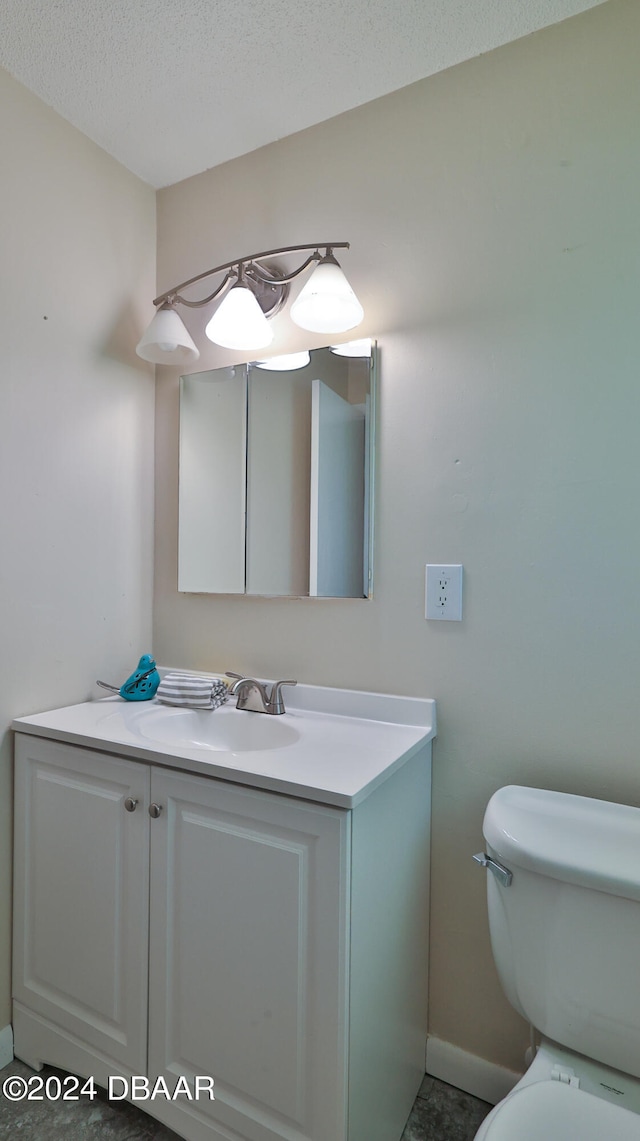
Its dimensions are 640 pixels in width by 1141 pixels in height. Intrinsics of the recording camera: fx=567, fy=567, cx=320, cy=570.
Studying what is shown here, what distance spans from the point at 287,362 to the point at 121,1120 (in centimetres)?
175

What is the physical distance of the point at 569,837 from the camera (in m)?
0.94

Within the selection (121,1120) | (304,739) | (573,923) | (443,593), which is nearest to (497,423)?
(443,593)

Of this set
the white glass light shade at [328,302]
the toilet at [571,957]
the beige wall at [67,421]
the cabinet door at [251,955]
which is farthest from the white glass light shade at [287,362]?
the toilet at [571,957]

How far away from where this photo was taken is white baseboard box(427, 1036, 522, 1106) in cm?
120

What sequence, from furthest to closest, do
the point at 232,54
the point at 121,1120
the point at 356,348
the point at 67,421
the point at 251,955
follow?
the point at 67,421, the point at 356,348, the point at 232,54, the point at 121,1120, the point at 251,955

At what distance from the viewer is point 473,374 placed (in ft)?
4.15

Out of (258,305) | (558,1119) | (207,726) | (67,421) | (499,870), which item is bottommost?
(558,1119)

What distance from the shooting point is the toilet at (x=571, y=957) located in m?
0.80

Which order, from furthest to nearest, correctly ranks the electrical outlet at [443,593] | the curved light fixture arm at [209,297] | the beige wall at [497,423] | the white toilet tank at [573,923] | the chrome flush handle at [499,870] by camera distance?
the curved light fixture arm at [209,297] → the electrical outlet at [443,593] → the beige wall at [497,423] → the chrome flush handle at [499,870] → the white toilet tank at [573,923]

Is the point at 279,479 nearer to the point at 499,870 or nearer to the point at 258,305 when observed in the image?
the point at 258,305

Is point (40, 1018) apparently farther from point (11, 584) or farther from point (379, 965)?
point (11, 584)

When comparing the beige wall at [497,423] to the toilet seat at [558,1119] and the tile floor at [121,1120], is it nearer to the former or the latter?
the tile floor at [121,1120]

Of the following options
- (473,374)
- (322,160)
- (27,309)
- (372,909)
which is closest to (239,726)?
(372,909)

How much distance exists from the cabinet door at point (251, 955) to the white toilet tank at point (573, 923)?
0.97ft
